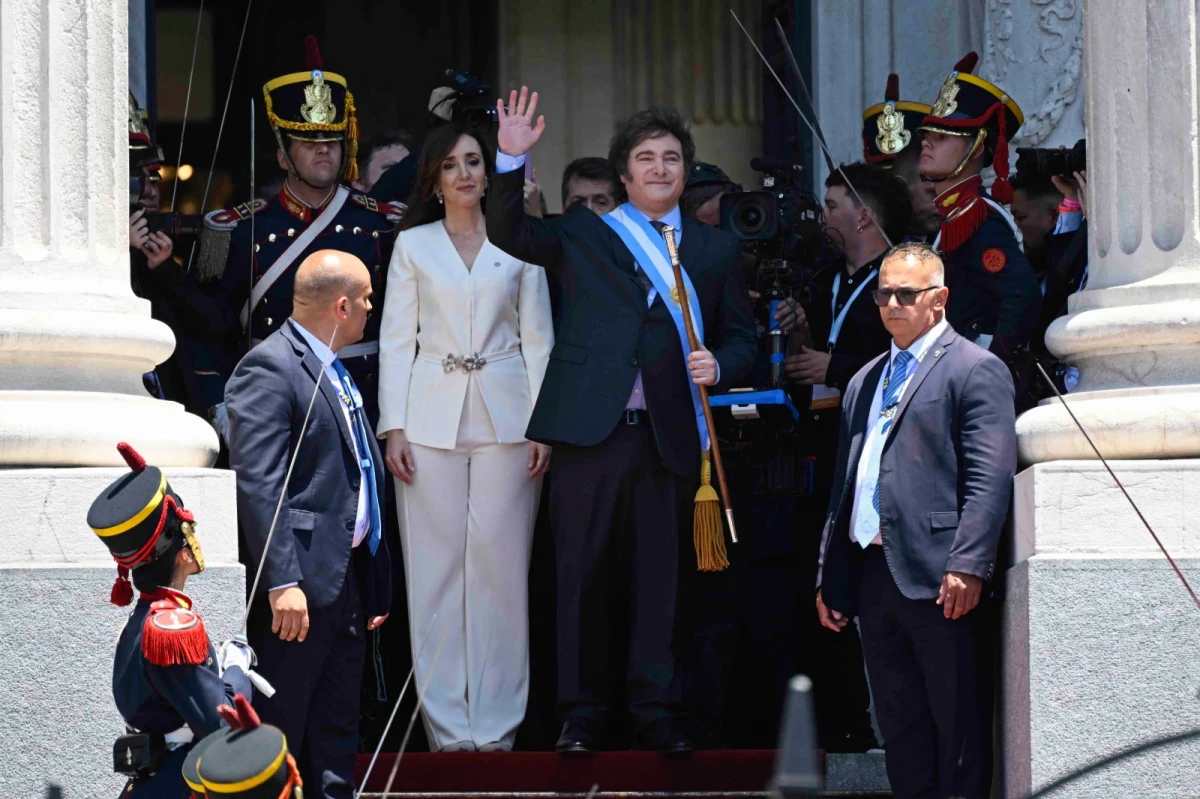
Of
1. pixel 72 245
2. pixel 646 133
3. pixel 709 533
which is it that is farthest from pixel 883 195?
pixel 72 245

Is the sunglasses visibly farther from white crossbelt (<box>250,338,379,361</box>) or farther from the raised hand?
white crossbelt (<box>250,338,379,361</box>)

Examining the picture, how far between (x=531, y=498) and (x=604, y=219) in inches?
38.4

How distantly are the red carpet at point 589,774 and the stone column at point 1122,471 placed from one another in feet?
2.89

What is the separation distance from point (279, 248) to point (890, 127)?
2579 millimetres

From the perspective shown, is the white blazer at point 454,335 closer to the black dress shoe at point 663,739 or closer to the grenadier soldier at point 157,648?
the black dress shoe at point 663,739

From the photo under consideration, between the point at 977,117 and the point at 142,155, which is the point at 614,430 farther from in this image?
the point at 142,155

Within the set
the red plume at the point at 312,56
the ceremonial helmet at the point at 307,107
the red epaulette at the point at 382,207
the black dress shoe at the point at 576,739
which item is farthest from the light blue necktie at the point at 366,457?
the red plume at the point at 312,56

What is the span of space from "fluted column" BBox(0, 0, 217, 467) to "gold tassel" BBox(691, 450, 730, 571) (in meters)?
1.57

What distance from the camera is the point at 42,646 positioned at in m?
6.26

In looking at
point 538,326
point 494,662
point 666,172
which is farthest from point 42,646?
point 666,172

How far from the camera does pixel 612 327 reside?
7449 mm

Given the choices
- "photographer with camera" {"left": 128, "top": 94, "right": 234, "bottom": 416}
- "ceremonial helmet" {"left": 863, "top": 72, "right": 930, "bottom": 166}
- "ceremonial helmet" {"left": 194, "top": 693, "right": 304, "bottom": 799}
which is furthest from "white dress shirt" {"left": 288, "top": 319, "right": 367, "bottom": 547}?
"ceremonial helmet" {"left": 863, "top": 72, "right": 930, "bottom": 166}

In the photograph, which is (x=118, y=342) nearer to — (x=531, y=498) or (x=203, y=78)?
(x=531, y=498)

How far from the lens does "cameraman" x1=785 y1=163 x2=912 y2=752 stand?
7918 mm
